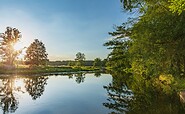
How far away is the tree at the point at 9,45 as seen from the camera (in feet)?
Answer: 222

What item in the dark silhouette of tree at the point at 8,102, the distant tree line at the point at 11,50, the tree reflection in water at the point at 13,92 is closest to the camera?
the dark silhouette of tree at the point at 8,102

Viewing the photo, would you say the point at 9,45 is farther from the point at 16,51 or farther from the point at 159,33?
the point at 159,33

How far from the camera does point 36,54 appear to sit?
7688 centimetres

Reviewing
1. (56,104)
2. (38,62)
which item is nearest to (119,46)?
(38,62)

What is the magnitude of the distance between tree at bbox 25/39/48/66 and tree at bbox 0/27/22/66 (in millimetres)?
5834

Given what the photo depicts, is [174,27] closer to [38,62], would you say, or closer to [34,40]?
[38,62]

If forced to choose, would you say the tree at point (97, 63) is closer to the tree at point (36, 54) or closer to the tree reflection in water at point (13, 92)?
the tree at point (36, 54)

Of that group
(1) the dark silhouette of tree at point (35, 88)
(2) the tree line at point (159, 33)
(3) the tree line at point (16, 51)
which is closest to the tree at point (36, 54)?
(3) the tree line at point (16, 51)

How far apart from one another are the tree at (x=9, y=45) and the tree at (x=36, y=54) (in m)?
5.83

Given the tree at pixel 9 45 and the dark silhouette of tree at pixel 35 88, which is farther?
the tree at pixel 9 45

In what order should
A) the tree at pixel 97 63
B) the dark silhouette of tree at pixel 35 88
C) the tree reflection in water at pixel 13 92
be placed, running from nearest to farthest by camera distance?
the tree reflection in water at pixel 13 92 < the dark silhouette of tree at pixel 35 88 < the tree at pixel 97 63

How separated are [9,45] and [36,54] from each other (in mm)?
9795

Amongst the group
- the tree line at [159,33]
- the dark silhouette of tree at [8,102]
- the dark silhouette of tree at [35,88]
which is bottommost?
the dark silhouette of tree at [8,102]

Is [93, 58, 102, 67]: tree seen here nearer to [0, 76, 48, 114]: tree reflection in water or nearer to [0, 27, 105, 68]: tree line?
[0, 27, 105, 68]: tree line
